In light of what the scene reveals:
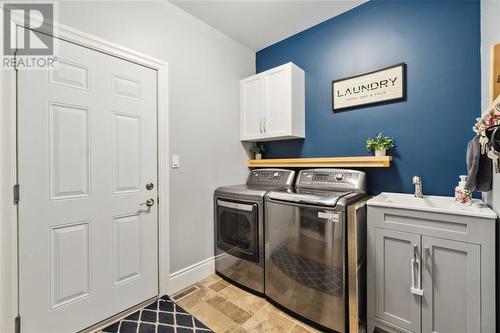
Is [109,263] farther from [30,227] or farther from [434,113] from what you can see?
[434,113]

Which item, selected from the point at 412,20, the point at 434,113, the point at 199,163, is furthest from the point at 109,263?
the point at 412,20

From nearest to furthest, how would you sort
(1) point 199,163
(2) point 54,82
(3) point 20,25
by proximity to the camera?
(3) point 20,25
(2) point 54,82
(1) point 199,163

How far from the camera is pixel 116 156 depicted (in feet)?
5.70

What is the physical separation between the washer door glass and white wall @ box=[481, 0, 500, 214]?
1558 mm

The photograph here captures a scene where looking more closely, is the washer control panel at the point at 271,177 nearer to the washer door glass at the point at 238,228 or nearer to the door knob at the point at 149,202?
the washer door glass at the point at 238,228

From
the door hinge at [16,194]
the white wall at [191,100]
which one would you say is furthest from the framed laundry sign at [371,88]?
the door hinge at [16,194]

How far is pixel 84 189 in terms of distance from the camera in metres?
1.58

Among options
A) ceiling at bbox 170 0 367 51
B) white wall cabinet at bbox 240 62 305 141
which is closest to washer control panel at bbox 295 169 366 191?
white wall cabinet at bbox 240 62 305 141

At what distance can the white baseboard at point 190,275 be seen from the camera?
2.06 meters

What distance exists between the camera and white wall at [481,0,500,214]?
1203 millimetres

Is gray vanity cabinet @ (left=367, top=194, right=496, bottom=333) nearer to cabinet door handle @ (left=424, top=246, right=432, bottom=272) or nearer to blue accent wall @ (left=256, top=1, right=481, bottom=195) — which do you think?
cabinet door handle @ (left=424, top=246, right=432, bottom=272)

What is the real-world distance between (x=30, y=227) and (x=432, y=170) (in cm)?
291

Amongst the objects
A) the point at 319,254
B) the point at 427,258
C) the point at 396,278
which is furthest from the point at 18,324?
the point at 427,258

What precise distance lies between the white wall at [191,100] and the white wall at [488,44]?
212 centimetres
